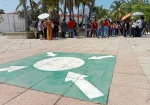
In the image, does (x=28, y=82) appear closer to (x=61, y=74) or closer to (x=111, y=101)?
(x=61, y=74)

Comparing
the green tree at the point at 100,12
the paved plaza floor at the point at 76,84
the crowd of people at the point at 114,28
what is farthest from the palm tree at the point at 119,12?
the paved plaza floor at the point at 76,84

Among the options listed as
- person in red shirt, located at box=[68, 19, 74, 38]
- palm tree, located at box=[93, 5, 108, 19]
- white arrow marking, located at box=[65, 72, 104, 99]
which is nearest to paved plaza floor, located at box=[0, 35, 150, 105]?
white arrow marking, located at box=[65, 72, 104, 99]

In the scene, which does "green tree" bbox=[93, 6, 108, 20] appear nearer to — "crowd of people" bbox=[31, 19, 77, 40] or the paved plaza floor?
"crowd of people" bbox=[31, 19, 77, 40]

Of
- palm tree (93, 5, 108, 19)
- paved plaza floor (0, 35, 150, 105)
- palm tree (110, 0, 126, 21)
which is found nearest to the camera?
paved plaza floor (0, 35, 150, 105)

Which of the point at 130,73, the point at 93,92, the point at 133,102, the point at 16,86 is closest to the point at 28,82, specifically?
the point at 16,86

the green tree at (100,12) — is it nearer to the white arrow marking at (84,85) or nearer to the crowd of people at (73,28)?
the crowd of people at (73,28)

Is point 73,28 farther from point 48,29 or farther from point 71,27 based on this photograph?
point 48,29

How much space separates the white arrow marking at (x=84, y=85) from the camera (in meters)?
2.94

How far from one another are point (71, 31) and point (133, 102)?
13.5 meters

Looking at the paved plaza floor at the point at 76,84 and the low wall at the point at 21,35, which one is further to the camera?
the low wall at the point at 21,35

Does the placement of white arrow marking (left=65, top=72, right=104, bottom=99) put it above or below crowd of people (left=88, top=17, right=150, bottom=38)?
below

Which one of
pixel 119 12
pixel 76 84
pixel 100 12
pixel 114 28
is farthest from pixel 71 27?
pixel 100 12

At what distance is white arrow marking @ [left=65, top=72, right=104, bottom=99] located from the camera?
9.64 ft

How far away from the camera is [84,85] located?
3.32 meters
